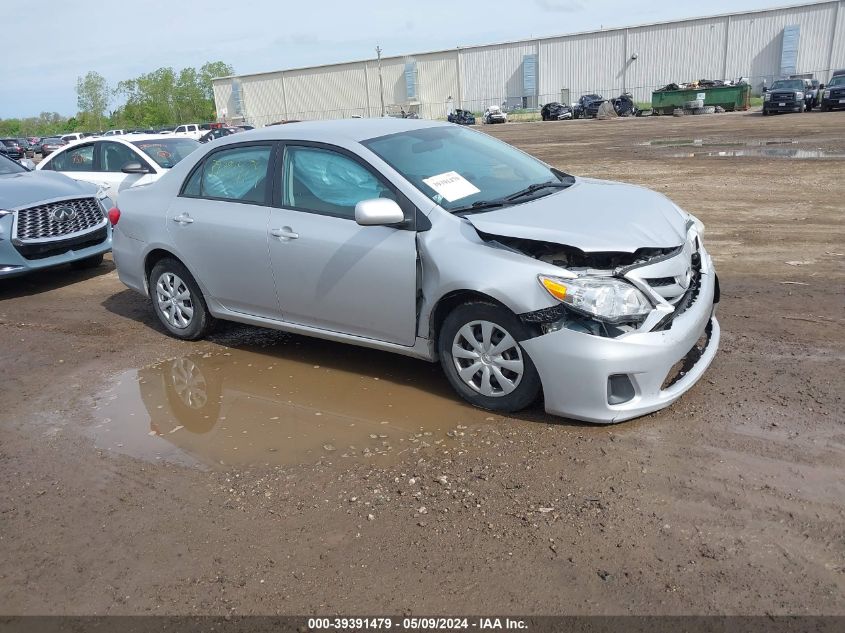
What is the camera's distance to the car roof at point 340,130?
204 inches

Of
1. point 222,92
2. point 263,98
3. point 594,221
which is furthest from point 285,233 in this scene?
point 222,92

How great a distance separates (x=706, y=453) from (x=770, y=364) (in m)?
1.41

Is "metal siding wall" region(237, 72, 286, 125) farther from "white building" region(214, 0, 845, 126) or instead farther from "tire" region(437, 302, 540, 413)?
"tire" region(437, 302, 540, 413)

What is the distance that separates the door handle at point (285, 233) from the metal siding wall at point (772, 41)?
62.9 metres

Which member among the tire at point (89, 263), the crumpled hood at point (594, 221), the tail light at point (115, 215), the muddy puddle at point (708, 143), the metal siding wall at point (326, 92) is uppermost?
the metal siding wall at point (326, 92)

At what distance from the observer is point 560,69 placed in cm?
6738

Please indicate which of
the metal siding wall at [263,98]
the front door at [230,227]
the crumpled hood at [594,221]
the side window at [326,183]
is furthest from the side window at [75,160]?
the metal siding wall at [263,98]

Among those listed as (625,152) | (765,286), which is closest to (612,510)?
(765,286)

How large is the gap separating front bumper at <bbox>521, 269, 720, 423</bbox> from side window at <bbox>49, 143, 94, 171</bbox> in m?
9.38

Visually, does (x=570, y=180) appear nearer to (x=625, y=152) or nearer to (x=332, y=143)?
(x=332, y=143)

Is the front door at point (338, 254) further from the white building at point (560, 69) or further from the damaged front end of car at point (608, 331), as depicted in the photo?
the white building at point (560, 69)

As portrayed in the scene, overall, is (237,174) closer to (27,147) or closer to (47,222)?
(47,222)

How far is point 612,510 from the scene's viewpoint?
3.41m

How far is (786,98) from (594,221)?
37.0 metres
